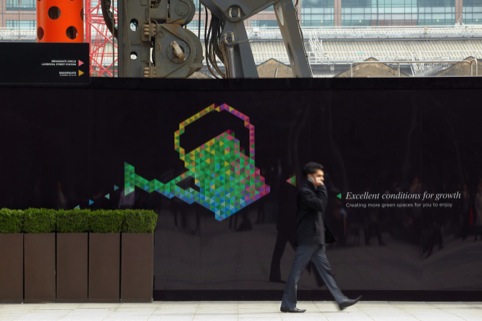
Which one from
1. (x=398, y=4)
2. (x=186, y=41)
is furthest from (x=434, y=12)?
(x=186, y=41)

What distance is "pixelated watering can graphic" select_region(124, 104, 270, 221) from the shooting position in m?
12.6

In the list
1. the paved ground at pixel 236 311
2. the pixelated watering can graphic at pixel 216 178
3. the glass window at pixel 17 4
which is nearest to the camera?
the paved ground at pixel 236 311

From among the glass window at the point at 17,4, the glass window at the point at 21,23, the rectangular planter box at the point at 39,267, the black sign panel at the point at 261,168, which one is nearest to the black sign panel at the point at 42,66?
the black sign panel at the point at 261,168

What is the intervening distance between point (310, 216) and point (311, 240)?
25cm

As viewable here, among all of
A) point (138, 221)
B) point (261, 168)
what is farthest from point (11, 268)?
point (261, 168)

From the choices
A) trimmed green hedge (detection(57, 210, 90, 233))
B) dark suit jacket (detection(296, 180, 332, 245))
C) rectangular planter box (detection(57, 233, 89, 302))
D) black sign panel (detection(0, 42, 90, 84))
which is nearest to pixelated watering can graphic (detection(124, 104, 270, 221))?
trimmed green hedge (detection(57, 210, 90, 233))

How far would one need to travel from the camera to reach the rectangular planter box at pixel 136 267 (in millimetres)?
12203

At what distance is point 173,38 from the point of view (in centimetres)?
1441

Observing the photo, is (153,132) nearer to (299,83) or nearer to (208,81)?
(208,81)

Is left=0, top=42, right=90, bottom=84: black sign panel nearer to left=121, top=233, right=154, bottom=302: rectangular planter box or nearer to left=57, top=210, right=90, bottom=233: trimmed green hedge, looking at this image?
left=57, top=210, right=90, bottom=233: trimmed green hedge

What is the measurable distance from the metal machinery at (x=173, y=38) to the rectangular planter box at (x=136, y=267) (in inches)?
113

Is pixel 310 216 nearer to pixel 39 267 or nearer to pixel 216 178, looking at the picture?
pixel 216 178

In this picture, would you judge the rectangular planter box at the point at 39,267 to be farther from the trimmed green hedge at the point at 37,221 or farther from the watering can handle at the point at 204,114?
the watering can handle at the point at 204,114

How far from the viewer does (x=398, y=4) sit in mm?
161250
